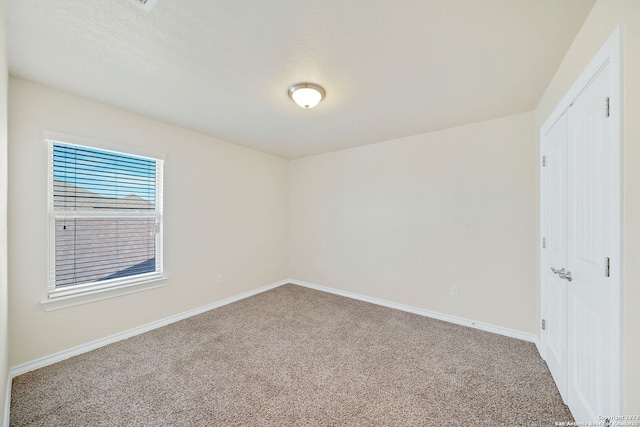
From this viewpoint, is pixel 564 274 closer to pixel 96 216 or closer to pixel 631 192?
pixel 631 192

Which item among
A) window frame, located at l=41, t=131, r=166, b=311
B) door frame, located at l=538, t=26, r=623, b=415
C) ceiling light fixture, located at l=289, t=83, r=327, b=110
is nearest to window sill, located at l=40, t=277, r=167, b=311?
window frame, located at l=41, t=131, r=166, b=311

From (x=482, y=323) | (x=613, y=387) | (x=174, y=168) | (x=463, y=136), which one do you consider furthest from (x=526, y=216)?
(x=174, y=168)

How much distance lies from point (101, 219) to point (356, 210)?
10.2 feet

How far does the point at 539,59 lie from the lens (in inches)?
66.0

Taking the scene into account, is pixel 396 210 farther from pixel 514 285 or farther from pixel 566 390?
pixel 566 390

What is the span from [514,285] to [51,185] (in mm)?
4628

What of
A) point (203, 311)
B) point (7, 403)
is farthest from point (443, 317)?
point (7, 403)

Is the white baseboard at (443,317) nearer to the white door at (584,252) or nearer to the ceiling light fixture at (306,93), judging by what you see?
the white door at (584,252)

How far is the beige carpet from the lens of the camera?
1.55 meters

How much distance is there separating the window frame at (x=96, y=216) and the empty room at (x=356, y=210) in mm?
19

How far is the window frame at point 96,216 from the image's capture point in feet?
6.86

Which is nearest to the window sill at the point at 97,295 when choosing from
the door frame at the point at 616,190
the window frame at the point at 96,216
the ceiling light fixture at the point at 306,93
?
the window frame at the point at 96,216

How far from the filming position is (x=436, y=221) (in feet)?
10.1

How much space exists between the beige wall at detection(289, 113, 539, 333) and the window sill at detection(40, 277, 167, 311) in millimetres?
2382
